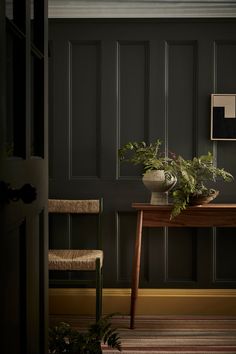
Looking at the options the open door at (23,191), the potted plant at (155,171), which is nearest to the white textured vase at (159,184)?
the potted plant at (155,171)

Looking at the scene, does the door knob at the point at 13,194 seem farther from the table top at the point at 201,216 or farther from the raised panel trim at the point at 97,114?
the raised panel trim at the point at 97,114

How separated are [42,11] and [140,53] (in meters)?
2.39

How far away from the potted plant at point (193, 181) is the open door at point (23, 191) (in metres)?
1.86

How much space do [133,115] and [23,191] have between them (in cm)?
292

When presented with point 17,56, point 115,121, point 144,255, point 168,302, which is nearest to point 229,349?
point 168,302

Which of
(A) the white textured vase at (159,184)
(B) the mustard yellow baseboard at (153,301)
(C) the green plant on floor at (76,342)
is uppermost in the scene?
(A) the white textured vase at (159,184)

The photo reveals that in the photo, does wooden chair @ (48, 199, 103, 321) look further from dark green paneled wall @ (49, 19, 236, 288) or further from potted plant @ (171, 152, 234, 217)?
potted plant @ (171, 152, 234, 217)

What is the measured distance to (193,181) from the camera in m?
3.47

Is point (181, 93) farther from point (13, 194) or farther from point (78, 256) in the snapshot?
point (13, 194)

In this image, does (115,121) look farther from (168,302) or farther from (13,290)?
(13,290)

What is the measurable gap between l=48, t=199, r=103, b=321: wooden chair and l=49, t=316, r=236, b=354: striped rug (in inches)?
11.8

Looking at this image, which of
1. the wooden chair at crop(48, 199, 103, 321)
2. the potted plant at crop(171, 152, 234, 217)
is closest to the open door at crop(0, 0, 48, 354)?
the wooden chair at crop(48, 199, 103, 321)

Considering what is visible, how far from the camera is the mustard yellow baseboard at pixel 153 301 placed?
3.93 meters

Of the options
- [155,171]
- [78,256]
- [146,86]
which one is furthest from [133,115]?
[78,256]
